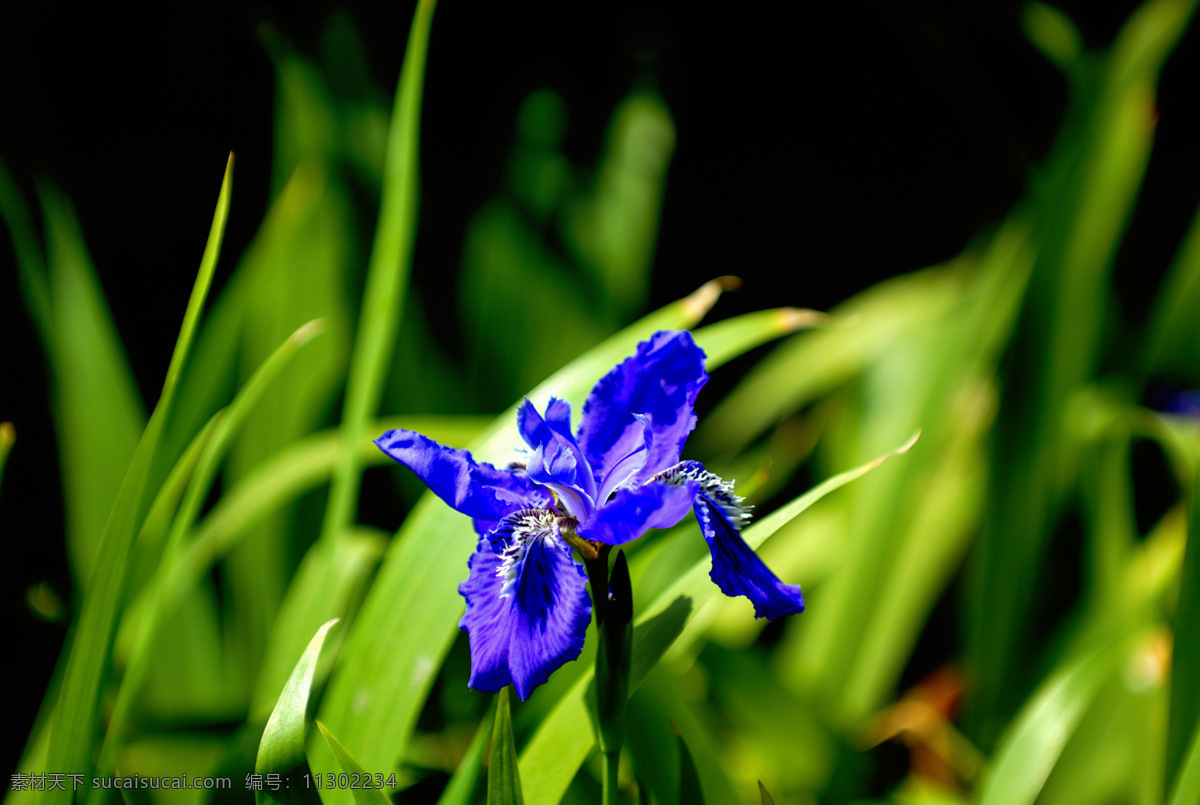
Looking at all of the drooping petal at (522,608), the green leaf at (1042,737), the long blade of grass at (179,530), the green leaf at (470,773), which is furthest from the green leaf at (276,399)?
the green leaf at (1042,737)

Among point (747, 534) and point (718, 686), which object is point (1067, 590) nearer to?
point (718, 686)

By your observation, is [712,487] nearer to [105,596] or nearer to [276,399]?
[105,596]

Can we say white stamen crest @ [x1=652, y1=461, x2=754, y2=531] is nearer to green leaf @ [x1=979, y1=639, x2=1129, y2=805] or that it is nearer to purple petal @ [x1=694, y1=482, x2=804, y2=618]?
purple petal @ [x1=694, y1=482, x2=804, y2=618]

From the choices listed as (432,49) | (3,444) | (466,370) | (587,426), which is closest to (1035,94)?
(432,49)

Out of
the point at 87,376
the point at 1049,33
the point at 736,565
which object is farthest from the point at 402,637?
the point at 1049,33

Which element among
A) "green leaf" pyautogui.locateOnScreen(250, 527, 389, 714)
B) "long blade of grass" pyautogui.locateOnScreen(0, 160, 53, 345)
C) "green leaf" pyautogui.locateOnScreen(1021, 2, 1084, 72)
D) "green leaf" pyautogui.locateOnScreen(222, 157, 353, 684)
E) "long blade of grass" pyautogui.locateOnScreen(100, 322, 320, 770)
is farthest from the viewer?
"green leaf" pyautogui.locateOnScreen(1021, 2, 1084, 72)

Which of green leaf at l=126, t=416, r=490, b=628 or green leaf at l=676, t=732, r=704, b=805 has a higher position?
green leaf at l=126, t=416, r=490, b=628

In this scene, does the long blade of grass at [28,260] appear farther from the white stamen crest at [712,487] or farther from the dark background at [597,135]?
the white stamen crest at [712,487]

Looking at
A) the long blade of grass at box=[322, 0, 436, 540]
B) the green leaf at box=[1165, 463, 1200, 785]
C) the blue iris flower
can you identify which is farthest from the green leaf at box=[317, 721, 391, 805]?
the green leaf at box=[1165, 463, 1200, 785]
